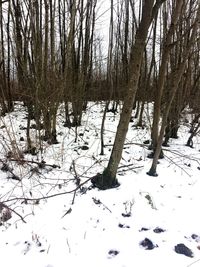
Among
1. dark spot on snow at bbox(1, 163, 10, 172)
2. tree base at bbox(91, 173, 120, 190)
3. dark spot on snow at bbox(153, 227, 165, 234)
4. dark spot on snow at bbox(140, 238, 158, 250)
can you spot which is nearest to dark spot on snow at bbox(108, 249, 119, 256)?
dark spot on snow at bbox(140, 238, 158, 250)

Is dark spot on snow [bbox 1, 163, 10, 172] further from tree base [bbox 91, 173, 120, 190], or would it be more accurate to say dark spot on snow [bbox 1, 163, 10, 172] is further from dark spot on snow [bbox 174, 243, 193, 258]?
dark spot on snow [bbox 174, 243, 193, 258]

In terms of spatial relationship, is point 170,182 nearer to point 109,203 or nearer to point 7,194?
point 109,203

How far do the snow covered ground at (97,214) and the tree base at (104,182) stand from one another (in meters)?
0.09

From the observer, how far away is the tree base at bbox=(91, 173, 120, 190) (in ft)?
13.8

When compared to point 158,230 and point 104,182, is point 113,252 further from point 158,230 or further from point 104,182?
point 104,182

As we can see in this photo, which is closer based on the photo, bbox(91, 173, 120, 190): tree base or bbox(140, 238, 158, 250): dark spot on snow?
bbox(140, 238, 158, 250): dark spot on snow

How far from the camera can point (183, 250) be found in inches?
117

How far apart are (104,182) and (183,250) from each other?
1515 millimetres

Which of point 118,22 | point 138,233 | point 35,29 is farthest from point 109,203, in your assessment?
point 118,22

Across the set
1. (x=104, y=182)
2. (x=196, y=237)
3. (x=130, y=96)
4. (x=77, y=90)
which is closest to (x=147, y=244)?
(x=196, y=237)

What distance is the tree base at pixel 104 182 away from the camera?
4194mm

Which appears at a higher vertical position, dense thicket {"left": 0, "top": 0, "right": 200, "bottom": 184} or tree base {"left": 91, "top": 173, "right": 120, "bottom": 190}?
dense thicket {"left": 0, "top": 0, "right": 200, "bottom": 184}

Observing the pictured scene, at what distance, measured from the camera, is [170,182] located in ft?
15.0

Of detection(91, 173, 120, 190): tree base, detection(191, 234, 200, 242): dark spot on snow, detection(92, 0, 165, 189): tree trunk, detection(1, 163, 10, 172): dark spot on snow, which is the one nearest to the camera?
detection(191, 234, 200, 242): dark spot on snow
